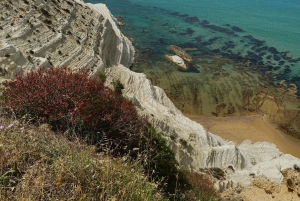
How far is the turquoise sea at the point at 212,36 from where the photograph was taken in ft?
116

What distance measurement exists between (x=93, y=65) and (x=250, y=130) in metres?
16.0

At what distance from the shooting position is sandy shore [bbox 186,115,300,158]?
24.5 metres

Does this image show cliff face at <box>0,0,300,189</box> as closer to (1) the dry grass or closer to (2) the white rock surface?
(2) the white rock surface

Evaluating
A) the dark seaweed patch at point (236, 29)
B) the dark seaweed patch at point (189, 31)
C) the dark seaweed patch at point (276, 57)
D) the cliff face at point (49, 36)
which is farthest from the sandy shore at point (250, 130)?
the dark seaweed patch at point (236, 29)

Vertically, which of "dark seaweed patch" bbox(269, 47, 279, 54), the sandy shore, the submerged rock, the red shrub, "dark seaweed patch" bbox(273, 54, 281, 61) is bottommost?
the sandy shore

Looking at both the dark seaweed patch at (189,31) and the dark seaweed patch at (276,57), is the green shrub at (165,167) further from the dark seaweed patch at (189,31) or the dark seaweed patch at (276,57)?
the dark seaweed patch at (189,31)

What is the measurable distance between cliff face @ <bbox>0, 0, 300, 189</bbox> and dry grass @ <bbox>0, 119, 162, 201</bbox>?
874 centimetres

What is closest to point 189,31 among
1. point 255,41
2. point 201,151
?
point 255,41

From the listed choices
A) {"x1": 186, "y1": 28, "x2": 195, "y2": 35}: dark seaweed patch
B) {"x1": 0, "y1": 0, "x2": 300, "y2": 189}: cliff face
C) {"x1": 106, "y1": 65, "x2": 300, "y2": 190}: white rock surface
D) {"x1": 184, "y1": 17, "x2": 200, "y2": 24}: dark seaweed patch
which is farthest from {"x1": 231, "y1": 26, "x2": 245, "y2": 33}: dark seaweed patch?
{"x1": 106, "y1": 65, "x2": 300, "y2": 190}: white rock surface

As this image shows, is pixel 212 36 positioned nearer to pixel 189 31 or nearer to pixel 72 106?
pixel 189 31

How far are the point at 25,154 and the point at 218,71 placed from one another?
1297 inches

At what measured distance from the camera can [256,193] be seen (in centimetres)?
1249

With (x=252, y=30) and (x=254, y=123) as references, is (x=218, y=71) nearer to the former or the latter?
(x=254, y=123)

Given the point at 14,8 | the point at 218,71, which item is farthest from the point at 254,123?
the point at 14,8
